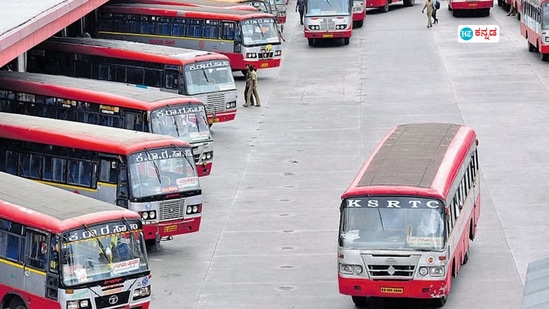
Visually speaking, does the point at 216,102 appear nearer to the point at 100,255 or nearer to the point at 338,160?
the point at 338,160

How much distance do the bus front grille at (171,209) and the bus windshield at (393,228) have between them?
6.33 metres

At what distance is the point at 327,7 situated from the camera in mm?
66000

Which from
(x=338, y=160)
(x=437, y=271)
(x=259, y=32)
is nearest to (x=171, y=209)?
(x=437, y=271)

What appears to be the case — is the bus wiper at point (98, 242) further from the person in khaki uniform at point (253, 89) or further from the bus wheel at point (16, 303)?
the person in khaki uniform at point (253, 89)

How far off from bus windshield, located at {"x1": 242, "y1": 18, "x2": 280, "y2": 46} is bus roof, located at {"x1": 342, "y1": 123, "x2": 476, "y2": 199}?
25.2m

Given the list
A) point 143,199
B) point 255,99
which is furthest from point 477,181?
point 255,99

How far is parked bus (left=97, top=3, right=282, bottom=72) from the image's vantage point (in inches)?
2248

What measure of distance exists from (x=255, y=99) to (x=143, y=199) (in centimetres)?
2219

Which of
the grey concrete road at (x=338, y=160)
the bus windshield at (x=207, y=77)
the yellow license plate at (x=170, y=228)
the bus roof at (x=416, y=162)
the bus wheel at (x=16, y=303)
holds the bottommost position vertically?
the grey concrete road at (x=338, y=160)

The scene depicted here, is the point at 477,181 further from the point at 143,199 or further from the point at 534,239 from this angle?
the point at 143,199

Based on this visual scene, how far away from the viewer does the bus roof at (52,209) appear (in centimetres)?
2539

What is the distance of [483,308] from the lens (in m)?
27.3

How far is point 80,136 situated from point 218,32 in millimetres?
24897

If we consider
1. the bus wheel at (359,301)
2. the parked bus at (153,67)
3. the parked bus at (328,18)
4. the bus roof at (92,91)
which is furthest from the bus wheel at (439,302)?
the parked bus at (328,18)
